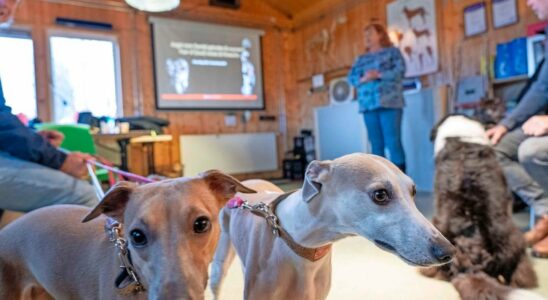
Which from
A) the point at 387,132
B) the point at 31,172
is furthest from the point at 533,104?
the point at 31,172

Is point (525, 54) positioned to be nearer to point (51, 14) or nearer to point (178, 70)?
point (178, 70)

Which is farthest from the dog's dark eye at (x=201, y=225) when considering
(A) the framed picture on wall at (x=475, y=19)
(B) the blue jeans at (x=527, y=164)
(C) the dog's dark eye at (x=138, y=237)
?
(A) the framed picture on wall at (x=475, y=19)

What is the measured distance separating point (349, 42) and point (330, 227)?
611 cm

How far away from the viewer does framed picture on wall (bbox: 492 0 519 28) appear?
4531 millimetres

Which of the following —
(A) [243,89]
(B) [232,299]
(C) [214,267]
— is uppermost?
(A) [243,89]

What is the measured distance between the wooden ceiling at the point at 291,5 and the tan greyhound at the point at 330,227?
6.68m

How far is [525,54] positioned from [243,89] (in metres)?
4.33

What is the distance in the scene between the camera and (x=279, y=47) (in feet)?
25.2

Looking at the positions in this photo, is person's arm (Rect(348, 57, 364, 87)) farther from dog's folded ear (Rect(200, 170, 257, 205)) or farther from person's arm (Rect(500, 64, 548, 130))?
dog's folded ear (Rect(200, 170, 257, 205))

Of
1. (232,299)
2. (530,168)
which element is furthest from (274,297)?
(530,168)

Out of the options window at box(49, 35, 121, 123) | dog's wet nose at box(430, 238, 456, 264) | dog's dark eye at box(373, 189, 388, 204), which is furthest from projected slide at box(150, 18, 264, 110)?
dog's wet nose at box(430, 238, 456, 264)

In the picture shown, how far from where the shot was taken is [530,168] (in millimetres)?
2184

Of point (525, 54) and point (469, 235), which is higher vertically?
point (525, 54)

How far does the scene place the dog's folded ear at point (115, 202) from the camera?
96cm
